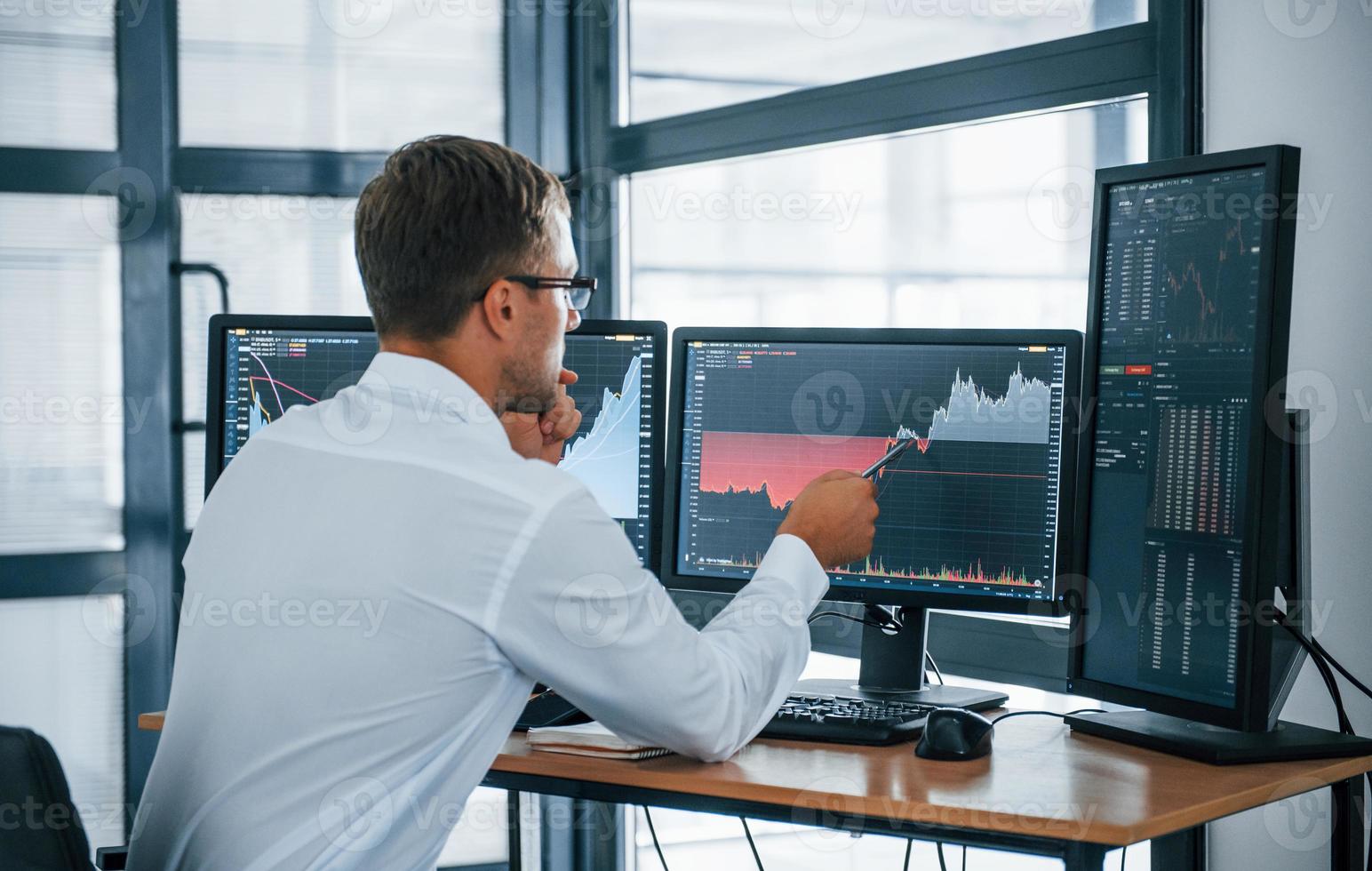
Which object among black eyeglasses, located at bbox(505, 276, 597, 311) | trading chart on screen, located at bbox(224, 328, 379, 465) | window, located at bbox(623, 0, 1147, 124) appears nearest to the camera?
black eyeglasses, located at bbox(505, 276, 597, 311)

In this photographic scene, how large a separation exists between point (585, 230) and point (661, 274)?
217 millimetres

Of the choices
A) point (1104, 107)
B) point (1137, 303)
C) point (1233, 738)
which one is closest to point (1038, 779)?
point (1233, 738)

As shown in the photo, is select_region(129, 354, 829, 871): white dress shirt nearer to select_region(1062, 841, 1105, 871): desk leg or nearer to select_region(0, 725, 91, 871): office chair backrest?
select_region(0, 725, 91, 871): office chair backrest

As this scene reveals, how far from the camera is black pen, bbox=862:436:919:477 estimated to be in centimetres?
176

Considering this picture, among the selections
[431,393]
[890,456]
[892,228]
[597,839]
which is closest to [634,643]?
[431,393]

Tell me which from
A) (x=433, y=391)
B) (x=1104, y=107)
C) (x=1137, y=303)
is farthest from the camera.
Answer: (x=1104, y=107)

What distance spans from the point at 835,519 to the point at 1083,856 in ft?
1.52

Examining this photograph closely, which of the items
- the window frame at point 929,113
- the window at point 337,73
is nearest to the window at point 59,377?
the window at point 337,73

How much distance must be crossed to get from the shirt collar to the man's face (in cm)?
8

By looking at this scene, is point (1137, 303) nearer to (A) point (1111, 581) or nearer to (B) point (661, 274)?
Answer: (A) point (1111, 581)

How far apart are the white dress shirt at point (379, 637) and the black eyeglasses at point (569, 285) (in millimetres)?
170

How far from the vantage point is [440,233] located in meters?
1.27

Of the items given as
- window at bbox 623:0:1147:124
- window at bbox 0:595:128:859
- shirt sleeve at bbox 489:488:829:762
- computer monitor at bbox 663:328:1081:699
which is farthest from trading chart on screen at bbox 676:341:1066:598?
window at bbox 0:595:128:859

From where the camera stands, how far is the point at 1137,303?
1.64m
